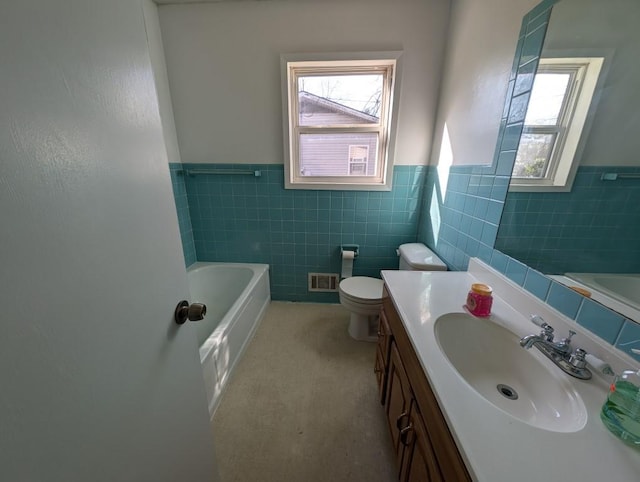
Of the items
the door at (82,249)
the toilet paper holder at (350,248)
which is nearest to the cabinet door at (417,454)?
the door at (82,249)

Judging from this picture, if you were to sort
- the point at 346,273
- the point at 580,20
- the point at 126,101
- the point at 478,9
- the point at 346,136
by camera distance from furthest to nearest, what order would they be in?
1. the point at 346,273
2. the point at 346,136
3. the point at 478,9
4. the point at 580,20
5. the point at 126,101

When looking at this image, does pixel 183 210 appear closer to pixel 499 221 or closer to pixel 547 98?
pixel 499 221

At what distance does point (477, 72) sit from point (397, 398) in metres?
1.73

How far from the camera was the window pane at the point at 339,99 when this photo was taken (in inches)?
77.3

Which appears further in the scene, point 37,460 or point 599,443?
point 599,443

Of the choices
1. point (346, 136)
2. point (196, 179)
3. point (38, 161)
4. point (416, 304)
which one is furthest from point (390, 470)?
point (196, 179)

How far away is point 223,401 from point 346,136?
2.07m

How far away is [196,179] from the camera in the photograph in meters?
2.17

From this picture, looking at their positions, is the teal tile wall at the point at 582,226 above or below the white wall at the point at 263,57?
below

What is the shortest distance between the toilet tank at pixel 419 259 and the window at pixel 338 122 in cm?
54

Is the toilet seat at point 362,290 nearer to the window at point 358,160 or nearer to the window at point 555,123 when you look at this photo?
the window at point 358,160

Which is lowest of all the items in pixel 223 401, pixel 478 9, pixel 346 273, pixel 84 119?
pixel 223 401

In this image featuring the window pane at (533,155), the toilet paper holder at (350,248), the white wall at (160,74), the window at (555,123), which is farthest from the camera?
the toilet paper holder at (350,248)

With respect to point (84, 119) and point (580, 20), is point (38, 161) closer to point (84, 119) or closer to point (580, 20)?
point (84, 119)
